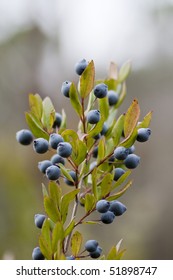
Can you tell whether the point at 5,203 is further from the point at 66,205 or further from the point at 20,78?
the point at 66,205

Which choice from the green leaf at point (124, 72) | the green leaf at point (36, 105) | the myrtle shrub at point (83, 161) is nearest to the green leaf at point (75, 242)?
A: the myrtle shrub at point (83, 161)

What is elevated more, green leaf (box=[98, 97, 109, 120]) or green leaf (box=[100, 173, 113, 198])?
green leaf (box=[98, 97, 109, 120])

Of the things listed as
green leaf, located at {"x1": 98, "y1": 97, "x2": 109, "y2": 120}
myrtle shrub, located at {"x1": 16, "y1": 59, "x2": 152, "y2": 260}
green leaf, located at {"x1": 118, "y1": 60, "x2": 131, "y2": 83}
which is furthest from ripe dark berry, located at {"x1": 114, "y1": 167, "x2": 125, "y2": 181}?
green leaf, located at {"x1": 118, "y1": 60, "x2": 131, "y2": 83}

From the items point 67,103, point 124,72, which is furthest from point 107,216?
point 67,103

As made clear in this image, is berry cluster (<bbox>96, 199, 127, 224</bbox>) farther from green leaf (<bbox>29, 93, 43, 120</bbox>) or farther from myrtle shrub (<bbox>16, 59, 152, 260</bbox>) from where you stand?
green leaf (<bbox>29, 93, 43, 120</bbox>)

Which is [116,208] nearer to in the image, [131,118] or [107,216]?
[107,216]

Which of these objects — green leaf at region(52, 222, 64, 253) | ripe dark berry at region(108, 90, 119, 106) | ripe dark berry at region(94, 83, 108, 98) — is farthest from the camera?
ripe dark berry at region(108, 90, 119, 106)

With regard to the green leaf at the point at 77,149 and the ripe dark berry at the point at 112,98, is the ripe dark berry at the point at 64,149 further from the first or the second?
the ripe dark berry at the point at 112,98
